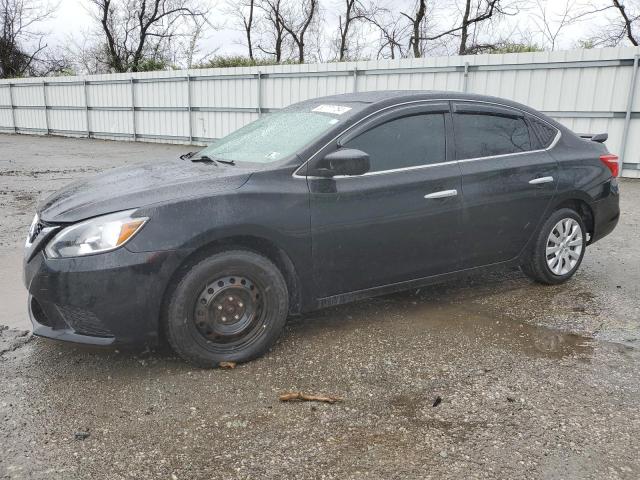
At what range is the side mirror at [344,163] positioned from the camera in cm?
334

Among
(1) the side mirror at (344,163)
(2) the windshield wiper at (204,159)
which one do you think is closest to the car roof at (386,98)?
(1) the side mirror at (344,163)

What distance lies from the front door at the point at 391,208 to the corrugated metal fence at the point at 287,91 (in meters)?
9.18

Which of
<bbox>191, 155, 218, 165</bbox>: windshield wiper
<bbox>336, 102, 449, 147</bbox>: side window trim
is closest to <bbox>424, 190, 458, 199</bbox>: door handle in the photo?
<bbox>336, 102, 449, 147</bbox>: side window trim

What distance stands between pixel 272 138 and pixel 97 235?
4.77ft

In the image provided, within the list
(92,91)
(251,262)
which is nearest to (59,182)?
(251,262)

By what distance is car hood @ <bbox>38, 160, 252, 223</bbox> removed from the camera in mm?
3018

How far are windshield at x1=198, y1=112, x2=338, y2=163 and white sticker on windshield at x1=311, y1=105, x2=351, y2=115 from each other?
0.06 metres

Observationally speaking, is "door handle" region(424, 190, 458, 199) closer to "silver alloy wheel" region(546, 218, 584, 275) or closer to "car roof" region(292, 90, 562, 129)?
"car roof" region(292, 90, 562, 129)

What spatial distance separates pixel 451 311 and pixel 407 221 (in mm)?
946

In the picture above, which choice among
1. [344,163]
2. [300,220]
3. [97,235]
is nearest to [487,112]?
[344,163]

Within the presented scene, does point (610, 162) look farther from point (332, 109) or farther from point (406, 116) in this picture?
point (332, 109)

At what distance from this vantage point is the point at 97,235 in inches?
114

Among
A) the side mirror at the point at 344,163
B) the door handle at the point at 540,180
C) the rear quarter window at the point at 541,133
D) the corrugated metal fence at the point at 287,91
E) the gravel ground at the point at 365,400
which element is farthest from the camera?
the corrugated metal fence at the point at 287,91

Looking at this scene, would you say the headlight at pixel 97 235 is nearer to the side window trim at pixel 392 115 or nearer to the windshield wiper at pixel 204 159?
the windshield wiper at pixel 204 159
